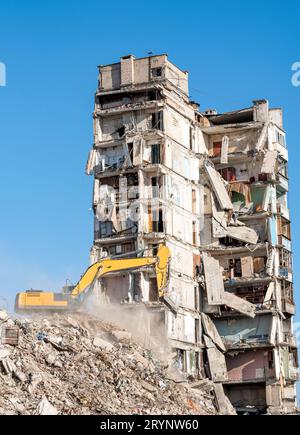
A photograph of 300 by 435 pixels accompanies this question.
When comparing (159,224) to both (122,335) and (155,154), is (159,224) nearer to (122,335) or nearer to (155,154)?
(155,154)

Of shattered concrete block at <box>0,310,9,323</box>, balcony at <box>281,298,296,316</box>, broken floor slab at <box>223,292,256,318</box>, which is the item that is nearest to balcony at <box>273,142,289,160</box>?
balcony at <box>281,298,296,316</box>

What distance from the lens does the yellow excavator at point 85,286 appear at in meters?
55.7

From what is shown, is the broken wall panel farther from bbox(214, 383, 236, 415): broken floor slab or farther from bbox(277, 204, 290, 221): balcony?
bbox(277, 204, 290, 221): balcony

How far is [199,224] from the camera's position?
69.5 meters

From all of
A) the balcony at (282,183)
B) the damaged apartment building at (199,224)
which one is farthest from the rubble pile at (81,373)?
the balcony at (282,183)

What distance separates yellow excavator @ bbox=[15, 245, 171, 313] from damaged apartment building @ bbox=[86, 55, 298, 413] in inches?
52.2

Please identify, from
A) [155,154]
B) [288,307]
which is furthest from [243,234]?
[155,154]

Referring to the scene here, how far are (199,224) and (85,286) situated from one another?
44.4ft

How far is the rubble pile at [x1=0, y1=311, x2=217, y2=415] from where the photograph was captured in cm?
3838

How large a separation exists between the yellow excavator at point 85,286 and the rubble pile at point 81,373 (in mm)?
1360

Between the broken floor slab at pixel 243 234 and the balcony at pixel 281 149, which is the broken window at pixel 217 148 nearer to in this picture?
the balcony at pixel 281 149
